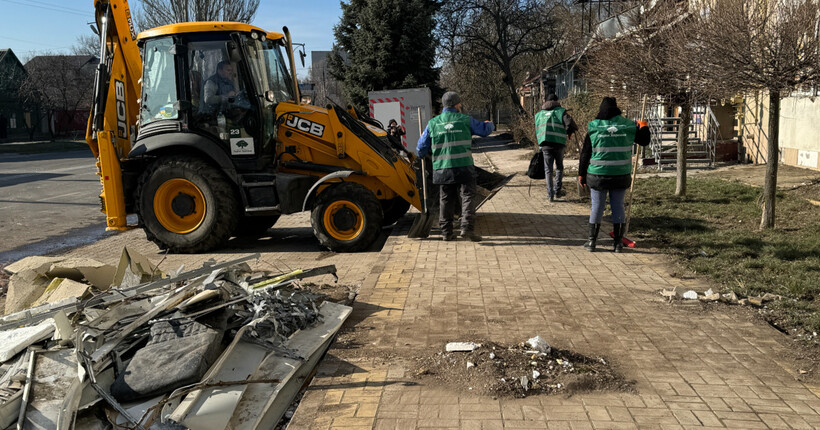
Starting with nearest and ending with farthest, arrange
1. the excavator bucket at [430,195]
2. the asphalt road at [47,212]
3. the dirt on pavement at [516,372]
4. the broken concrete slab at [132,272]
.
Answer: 1. the dirt on pavement at [516,372]
2. the broken concrete slab at [132,272]
3. the excavator bucket at [430,195]
4. the asphalt road at [47,212]

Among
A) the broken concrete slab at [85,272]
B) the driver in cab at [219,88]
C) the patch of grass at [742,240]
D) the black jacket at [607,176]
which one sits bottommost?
the patch of grass at [742,240]

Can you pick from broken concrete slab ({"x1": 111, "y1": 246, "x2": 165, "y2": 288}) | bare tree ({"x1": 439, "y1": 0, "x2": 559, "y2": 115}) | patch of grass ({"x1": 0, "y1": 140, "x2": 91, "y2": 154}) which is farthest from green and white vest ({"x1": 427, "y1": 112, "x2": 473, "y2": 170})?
patch of grass ({"x1": 0, "y1": 140, "x2": 91, "y2": 154})

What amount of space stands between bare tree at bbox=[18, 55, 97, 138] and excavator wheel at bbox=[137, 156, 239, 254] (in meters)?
40.0

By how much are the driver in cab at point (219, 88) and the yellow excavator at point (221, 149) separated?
0.01m

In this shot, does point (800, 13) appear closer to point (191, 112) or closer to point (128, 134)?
point (191, 112)

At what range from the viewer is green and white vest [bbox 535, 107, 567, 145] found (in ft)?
37.0

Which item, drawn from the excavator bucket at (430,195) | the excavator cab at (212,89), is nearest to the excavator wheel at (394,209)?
the excavator bucket at (430,195)

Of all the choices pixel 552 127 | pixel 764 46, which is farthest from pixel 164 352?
pixel 552 127

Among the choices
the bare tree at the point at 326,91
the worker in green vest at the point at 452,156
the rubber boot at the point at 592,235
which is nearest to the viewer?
the rubber boot at the point at 592,235

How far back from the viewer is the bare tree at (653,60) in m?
9.85

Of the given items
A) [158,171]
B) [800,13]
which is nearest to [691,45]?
[800,13]

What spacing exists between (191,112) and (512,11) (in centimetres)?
3152

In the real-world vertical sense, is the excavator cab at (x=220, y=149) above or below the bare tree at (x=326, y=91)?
below

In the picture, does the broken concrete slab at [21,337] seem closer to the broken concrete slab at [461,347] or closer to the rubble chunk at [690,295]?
the broken concrete slab at [461,347]
